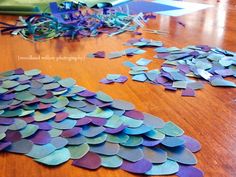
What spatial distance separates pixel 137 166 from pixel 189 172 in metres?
0.05

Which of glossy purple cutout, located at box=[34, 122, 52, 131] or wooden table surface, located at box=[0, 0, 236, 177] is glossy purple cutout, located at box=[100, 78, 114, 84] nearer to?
wooden table surface, located at box=[0, 0, 236, 177]

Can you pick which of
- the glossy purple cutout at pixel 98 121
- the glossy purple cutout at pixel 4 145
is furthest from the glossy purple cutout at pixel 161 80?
the glossy purple cutout at pixel 4 145

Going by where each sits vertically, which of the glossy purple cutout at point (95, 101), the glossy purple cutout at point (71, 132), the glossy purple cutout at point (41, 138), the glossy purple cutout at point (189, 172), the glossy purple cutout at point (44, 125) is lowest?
the glossy purple cutout at point (189, 172)

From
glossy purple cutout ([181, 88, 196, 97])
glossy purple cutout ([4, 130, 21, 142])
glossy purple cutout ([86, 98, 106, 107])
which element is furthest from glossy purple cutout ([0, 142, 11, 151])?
glossy purple cutout ([181, 88, 196, 97])

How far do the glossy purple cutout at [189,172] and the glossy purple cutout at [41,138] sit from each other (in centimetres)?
14

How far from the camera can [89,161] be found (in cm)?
30

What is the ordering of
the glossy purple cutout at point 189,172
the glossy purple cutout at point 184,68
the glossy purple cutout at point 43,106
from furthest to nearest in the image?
the glossy purple cutout at point 184,68 → the glossy purple cutout at point 43,106 → the glossy purple cutout at point 189,172

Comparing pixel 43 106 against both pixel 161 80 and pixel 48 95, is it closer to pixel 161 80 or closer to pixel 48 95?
pixel 48 95

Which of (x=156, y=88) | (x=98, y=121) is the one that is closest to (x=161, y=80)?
(x=156, y=88)

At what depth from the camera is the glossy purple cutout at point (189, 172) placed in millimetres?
283

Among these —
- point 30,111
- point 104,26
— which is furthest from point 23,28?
point 30,111

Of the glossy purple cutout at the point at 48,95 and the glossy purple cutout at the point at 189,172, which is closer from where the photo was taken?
the glossy purple cutout at the point at 189,172

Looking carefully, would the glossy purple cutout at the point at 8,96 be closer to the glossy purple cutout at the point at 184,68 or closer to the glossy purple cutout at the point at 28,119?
the glossy purple cutout at the point at 28,119

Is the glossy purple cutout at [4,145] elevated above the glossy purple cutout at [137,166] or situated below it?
above
